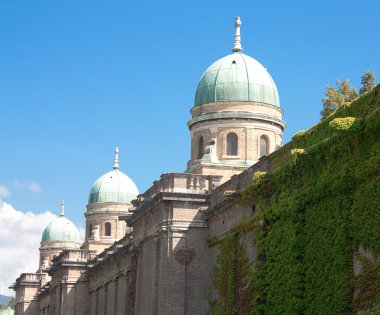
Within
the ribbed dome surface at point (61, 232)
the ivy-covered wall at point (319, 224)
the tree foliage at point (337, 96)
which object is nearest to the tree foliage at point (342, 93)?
the tree foliage at point (337, 96)

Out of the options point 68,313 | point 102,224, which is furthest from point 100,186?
point 68,313

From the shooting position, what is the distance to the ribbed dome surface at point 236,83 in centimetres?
5500

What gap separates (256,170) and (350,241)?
10.7 metres

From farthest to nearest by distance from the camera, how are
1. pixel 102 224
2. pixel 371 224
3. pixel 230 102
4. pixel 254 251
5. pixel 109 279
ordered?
1. pixel 102 224
2. pixel 109 279
3. pixel 230 102
4. pixel 254 251
5. pixel 371 224

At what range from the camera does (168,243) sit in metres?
45.8

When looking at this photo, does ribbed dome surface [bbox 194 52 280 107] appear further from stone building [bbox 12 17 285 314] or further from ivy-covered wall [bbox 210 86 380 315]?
ivy-covered wall [bbox 210 86 380 315]

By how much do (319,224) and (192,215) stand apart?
13816mm

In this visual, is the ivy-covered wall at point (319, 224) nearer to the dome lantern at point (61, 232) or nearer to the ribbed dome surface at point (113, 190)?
the ribbed dome surface at point (113, 190)

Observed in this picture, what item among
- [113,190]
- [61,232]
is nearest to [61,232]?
[61,232]

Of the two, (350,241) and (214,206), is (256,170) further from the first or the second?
(350,241)

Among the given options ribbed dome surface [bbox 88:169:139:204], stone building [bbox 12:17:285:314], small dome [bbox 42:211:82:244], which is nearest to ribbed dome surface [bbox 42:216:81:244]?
small dome [bbox 42:211:82:244]

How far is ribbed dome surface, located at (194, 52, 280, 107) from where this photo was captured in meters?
55.0

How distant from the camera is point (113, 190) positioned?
8256 centimetres

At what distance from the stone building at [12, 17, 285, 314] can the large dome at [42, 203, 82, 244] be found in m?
18.4
